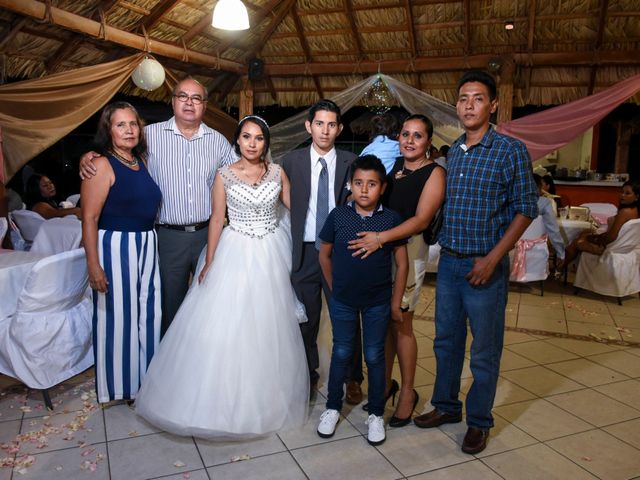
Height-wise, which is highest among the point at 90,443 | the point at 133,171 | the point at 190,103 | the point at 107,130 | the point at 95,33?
the point at 95,33

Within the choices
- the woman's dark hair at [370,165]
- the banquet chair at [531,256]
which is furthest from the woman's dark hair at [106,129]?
the banquet chair at [531,256]

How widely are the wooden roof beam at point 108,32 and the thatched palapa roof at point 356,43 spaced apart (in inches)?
0.6

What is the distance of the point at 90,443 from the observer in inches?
95.3

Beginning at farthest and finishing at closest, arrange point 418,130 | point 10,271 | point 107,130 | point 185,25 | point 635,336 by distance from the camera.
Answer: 1. point 185,25
2. point 635,336
3. point 10,271
4. point 107,130
5. point 418,130

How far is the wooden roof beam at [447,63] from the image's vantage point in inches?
234

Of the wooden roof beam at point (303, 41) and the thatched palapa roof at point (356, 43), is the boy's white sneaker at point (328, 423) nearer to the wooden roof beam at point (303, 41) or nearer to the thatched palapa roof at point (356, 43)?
the thatched palapa roof at point (356, 43)

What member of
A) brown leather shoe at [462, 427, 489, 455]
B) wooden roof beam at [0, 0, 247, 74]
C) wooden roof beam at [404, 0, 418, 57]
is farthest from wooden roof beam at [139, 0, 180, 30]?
brown leather shoe at [462, 427, 489, 455]

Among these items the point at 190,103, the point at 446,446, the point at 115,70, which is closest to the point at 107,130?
the point at 190,103

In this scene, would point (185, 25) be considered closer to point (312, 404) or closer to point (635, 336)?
point (312, 404)

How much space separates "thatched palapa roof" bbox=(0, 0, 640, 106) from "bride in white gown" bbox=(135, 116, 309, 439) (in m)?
3.16

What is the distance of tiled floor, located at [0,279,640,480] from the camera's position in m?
2.24

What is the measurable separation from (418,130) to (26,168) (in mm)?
5707

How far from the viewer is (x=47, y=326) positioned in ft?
8.95

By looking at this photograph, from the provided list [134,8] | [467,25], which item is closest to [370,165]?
[134,8]
